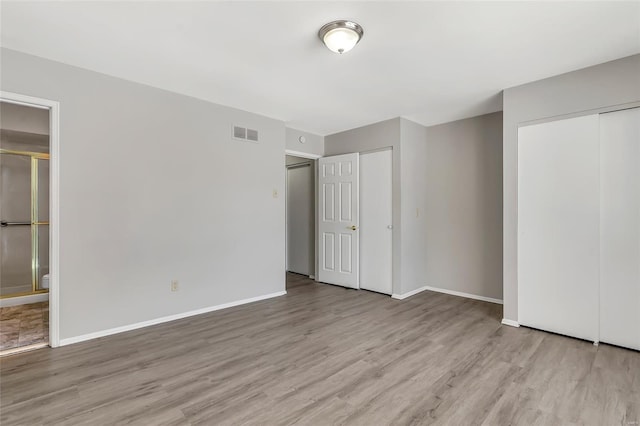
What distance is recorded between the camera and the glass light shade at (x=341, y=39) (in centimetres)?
226

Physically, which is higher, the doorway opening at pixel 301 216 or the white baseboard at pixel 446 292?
the doorway opening at pixel 301 216

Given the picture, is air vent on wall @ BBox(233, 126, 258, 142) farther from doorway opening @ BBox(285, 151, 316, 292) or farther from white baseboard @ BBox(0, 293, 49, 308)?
white baseboard @ BBox(0, 293, 49, 308)

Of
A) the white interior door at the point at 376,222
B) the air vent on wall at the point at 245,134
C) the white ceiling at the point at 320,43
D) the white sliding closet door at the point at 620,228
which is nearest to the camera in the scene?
the white ceiling at the point at 320,43

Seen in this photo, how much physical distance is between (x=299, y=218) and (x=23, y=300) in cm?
430

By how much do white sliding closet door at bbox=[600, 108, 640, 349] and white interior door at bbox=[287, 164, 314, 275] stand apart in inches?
163

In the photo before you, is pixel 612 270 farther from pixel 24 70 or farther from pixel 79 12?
pixel 24 70

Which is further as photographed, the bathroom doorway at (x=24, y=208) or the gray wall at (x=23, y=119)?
the bathroom doorway at (x=24, y=208)

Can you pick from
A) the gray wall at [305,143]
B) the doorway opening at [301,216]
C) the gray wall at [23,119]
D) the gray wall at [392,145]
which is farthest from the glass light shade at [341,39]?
the gray wall at [23,119]

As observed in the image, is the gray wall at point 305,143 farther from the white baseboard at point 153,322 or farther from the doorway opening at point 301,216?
the white baseboard at point 153,322

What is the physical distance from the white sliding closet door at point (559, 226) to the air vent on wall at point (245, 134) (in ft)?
10.4

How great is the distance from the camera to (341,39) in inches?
90.7

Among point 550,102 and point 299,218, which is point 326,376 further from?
point 299,218

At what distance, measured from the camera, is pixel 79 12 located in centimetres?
215

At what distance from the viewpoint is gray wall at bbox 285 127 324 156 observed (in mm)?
5004
